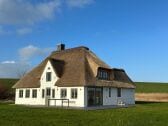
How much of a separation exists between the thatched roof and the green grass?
43.4 metres

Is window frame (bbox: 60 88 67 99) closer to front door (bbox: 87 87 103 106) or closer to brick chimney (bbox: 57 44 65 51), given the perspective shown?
front door (bbox: 87 87 103 106)

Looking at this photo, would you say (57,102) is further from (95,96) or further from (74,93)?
(95,96)

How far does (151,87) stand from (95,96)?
62.7 meters

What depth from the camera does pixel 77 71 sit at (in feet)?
156

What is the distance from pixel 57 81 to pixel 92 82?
5.59 metres

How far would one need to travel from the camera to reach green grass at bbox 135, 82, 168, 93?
98.1 meters

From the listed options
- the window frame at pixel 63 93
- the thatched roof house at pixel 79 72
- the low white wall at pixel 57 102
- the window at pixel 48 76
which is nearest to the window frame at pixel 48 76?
the window at pixel 48 76

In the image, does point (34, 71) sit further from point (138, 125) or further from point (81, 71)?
point (138, 125)

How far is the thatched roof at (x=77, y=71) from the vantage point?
46219mm

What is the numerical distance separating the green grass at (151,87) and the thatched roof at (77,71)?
142ft

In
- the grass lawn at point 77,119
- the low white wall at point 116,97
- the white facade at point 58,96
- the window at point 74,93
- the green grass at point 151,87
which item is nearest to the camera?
the grass lawn at point 77,119

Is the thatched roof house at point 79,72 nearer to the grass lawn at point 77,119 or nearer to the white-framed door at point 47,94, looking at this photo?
the white-framed door at point 47,94

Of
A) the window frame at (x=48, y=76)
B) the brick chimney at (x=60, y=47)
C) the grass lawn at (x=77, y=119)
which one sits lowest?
the grass lawn at (x=77, y=119)

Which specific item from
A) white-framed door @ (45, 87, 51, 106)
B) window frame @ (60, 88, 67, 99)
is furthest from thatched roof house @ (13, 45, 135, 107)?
white-framed door @ (45, 87, 51, 106)
